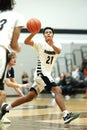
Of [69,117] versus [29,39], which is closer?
[69,117]

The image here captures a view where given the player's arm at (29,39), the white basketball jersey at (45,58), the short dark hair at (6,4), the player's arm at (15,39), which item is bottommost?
the white basketball jersey at (45,58)

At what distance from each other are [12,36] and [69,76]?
631 inches

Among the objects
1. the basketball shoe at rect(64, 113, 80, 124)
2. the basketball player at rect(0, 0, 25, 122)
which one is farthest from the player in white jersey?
the basketball player at rect(0, 0, 25, 122)

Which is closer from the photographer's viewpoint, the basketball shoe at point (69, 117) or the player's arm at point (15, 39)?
the player's arm at point (15, 39)

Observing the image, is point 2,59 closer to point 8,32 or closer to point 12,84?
point 8,32

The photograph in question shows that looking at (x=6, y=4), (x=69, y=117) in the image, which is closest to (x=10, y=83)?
(x=69, y=117)

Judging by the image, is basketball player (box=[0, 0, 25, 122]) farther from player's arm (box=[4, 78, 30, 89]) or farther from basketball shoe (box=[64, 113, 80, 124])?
basketball shoe (box=[64, 113, 80, 124])

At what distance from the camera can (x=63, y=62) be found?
23797 millimetres

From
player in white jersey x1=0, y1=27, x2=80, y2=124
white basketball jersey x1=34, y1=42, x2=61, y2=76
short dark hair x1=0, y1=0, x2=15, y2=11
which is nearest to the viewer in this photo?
short dark hair x1=0, y1=0, x2=15, y2=11

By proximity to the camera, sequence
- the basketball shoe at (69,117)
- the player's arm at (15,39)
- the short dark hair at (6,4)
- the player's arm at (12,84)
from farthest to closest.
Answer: the player's arm at (12,84) < the basketball shoe at (69,117) < the player's arm at (15,39) < the short dark hair at (6,4)

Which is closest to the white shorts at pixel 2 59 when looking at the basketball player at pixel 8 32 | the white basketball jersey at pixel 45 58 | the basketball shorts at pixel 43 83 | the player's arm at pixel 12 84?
the basketball player at pixel 8 32

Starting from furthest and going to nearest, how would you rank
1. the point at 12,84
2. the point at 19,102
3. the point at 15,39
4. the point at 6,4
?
the point at 19,102 < the point at 12,84 < the point at 15,39 < the point at 6,4

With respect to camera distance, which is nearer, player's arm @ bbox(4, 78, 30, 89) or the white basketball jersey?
player's arm @ bbox(4, 78, 30, 89)

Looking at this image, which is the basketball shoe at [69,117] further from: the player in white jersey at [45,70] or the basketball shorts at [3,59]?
the basketball shorts at [3,59]
